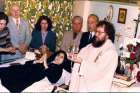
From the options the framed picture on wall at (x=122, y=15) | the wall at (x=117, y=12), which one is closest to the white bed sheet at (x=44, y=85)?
the wall at (x=117, y=12)

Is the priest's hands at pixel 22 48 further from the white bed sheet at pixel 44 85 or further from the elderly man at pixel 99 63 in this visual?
the elderly man at pixel 99 63

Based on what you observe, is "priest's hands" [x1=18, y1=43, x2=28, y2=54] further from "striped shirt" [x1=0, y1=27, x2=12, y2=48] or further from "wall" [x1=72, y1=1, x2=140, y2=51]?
"wall" [x1=72, y1=1, x2=140, y2=51]

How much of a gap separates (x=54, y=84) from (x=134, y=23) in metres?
2.00

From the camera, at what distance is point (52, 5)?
5.18 m

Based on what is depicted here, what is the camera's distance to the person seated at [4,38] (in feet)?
12.7

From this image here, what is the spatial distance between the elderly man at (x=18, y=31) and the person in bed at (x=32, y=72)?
0.41 m

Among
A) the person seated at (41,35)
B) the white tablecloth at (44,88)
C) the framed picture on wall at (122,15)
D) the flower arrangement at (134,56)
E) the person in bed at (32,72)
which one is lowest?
the white tablecloth at (44,88)

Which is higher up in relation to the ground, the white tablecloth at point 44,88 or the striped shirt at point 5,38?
the striped shirt at point 5,38

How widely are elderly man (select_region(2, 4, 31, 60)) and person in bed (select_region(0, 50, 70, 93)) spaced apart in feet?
1.34

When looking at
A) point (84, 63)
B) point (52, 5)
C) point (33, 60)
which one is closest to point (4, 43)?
point (33, 60)

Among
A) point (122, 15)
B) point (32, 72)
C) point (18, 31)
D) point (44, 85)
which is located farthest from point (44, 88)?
point (122, 15)

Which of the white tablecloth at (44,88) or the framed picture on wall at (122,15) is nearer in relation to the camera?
the white tablecloth at (44,88)

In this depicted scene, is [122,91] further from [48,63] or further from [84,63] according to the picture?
[48,63]

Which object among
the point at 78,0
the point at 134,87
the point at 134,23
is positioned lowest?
the point at 134,87
